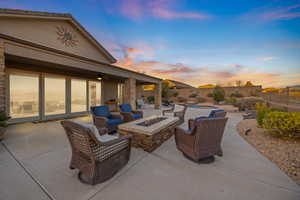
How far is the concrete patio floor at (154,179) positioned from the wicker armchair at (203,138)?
191 mm

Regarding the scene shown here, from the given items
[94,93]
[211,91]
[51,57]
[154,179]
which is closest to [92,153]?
[154,179]

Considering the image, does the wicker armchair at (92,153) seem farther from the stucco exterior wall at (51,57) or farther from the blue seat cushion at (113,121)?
the stucco exterior wall at (51,57)

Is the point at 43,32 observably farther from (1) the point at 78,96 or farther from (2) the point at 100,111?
(2) the point at 100,111

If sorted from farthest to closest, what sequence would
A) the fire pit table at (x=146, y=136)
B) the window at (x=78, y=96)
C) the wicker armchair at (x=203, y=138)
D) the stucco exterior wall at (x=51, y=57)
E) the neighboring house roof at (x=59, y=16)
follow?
the window at (x=78, y=96) < the neighboring house roof at (x=59, y=16) < the stucco exterior wall at (x=51, y=57) < the fire pit table at (x=146, y=136) < the wicker armchair at (x=203, y=138)

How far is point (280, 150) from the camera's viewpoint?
2803mm

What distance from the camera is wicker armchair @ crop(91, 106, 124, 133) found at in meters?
3.91

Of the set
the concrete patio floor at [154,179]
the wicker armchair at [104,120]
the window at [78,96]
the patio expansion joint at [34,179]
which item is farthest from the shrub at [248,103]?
the window at [78,96]

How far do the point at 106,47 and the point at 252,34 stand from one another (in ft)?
32.1

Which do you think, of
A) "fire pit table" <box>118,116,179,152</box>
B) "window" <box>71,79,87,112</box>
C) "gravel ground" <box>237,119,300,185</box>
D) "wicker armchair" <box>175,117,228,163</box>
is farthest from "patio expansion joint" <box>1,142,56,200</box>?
"window" <box>71,79,87,112</box>

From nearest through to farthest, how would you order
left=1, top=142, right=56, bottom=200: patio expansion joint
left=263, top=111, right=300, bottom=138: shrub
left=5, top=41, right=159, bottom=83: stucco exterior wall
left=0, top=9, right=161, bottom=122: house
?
left=1, top=142, right=56, bottom=200: patio expansion joint, left=263, top=111, right=300, bottom=138: shrub, left=5, top=41, right=159, bottom=83: stucco exterior wall, left=0, top=9, right=161, bottom=122: house

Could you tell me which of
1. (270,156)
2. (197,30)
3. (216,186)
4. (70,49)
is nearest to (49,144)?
(216,186)

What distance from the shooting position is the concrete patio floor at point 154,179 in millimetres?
1550

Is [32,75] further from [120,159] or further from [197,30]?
[197,30]

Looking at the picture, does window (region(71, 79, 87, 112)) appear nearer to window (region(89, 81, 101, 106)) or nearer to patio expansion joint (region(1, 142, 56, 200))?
window (region(89, 81, 101, 106))
